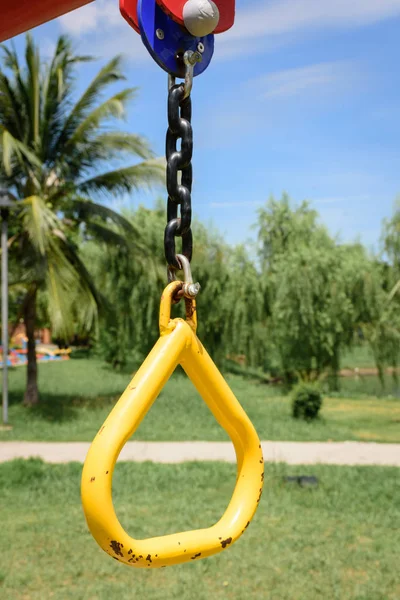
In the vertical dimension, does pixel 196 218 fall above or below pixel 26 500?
above

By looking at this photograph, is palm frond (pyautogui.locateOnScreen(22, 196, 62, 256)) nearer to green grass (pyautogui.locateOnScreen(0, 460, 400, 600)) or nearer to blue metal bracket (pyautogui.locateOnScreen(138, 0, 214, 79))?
green grass (pyautogui.locateOnScreen(0, 460, 400, 600))

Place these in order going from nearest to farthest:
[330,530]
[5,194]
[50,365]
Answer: [330,530] → [5,194] → [50,365]

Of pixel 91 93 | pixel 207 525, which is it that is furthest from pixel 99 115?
pixel 207 525

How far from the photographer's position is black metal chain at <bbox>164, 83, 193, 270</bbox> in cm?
122

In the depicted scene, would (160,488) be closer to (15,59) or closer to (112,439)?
(112,439)

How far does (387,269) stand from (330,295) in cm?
134

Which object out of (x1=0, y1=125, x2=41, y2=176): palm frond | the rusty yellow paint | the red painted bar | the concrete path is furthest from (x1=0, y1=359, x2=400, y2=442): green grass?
the rusty yellow paint

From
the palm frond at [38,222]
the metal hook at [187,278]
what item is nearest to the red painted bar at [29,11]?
the metal hook at [187,278]

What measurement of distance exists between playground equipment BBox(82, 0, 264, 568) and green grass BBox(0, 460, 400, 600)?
311cm

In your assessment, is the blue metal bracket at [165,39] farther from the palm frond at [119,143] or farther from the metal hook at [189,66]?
the palm frond at [119,143]

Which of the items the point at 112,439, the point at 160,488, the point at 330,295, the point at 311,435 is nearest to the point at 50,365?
the point at 330,295

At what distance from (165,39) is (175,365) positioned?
2.01 feet

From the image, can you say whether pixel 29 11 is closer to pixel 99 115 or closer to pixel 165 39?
pixel 165 39

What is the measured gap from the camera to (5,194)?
10477 millimetres
